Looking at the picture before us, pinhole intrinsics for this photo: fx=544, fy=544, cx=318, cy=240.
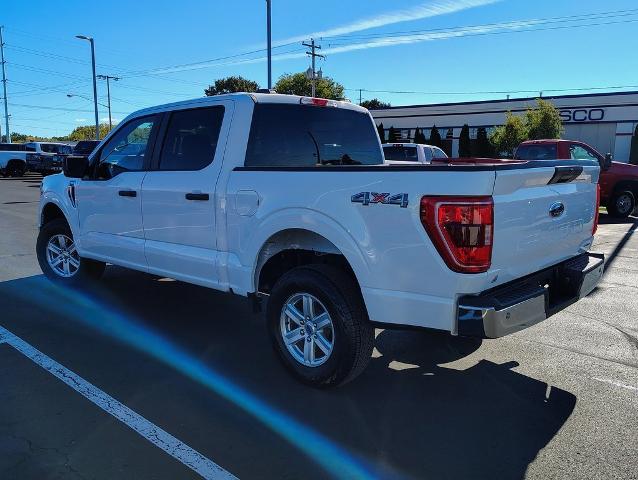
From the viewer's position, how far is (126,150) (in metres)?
5.45

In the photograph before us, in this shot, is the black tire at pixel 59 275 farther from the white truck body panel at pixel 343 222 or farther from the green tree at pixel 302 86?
the green tree at pixel 302 86

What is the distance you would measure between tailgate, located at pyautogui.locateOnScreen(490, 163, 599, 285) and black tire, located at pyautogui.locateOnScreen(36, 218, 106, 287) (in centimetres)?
495

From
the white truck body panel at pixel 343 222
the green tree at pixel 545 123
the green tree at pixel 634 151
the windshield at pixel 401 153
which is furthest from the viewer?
the green tree at pixel 634 151

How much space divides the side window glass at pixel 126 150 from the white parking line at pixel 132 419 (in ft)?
6.06

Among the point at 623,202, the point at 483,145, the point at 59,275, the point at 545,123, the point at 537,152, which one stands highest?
the point at 545,123

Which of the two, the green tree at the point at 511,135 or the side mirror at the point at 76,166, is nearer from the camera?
the side mirror at the point at 76,166

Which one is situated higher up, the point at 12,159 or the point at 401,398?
the point at 12,159

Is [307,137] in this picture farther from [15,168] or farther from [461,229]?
[15,168]

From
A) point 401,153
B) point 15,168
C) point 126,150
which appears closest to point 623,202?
point 401,153

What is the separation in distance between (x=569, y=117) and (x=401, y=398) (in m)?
40.7

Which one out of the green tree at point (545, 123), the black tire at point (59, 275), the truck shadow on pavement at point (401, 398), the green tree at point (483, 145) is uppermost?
the green tree at point (545, 123)

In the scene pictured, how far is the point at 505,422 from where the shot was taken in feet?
11.2

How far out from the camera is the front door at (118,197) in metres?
5.16

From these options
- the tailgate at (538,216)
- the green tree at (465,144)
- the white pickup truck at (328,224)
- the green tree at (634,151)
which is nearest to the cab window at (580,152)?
the white pickup truck at (328,224)
